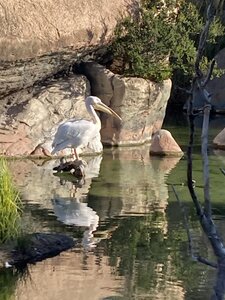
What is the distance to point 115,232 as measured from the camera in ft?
28.0

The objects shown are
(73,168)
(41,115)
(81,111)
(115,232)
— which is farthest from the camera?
(81,111)

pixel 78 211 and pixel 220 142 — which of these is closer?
pixel 78 211

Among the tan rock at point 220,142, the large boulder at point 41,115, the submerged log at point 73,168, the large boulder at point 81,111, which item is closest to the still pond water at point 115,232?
the submerged log at point 73,168

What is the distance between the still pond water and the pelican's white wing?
481 mm

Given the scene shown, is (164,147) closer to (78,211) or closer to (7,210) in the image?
(78,211)

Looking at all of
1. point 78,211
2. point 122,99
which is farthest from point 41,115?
point 78,211

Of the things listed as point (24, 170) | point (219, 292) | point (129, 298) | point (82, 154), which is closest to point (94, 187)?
point (24, 170)

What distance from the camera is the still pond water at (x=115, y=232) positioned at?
659cm

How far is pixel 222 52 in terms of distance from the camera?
24875mm

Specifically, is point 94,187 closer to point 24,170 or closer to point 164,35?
point 24,170

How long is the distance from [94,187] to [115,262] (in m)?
4.07

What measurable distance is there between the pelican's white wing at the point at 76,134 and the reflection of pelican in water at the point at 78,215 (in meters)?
2.56

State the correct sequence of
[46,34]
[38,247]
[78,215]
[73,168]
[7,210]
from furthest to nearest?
1. [46,34]
2. [73,168]
3. [78,215]
4. [38,247]
5. [7,210]

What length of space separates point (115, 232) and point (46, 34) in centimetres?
680
